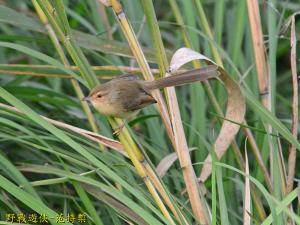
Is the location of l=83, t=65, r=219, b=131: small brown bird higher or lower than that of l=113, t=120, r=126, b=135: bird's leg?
higher

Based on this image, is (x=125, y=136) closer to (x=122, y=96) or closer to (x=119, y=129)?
(x=119, y=129)

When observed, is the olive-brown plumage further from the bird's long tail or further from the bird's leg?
the bird's leg

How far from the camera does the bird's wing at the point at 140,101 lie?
2513 mm

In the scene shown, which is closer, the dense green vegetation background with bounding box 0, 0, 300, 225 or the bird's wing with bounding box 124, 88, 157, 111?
the dense green vegetation background with bounding box 0, 0, 300, 225

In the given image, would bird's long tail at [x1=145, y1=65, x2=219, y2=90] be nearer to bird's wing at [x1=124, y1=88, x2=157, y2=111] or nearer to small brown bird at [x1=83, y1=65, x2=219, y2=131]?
small brown bird at [x1=83, y1=65, x2=219, y2=131]

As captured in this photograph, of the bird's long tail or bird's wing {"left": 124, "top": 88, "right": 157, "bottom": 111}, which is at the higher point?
the bird's long tail

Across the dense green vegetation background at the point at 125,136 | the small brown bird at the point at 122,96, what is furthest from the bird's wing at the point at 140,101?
the dense green vegetation background at the point at 125,136

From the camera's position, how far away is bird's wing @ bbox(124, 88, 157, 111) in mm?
2513

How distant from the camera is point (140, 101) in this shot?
8.45 ft

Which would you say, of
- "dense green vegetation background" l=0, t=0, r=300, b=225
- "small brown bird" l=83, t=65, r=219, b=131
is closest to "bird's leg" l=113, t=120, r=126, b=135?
"dense green vegetation background" l=0, t=0, r=300, b=225

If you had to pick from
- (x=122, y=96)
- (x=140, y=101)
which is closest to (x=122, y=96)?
(x=122, y=96)

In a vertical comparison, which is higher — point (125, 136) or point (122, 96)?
point (122, 96)

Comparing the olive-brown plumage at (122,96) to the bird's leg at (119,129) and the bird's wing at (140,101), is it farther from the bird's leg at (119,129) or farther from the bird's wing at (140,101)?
the bird's leg at (119,129)

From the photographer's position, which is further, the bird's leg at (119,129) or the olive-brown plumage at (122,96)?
the olive-brown plumage at (122,96)
